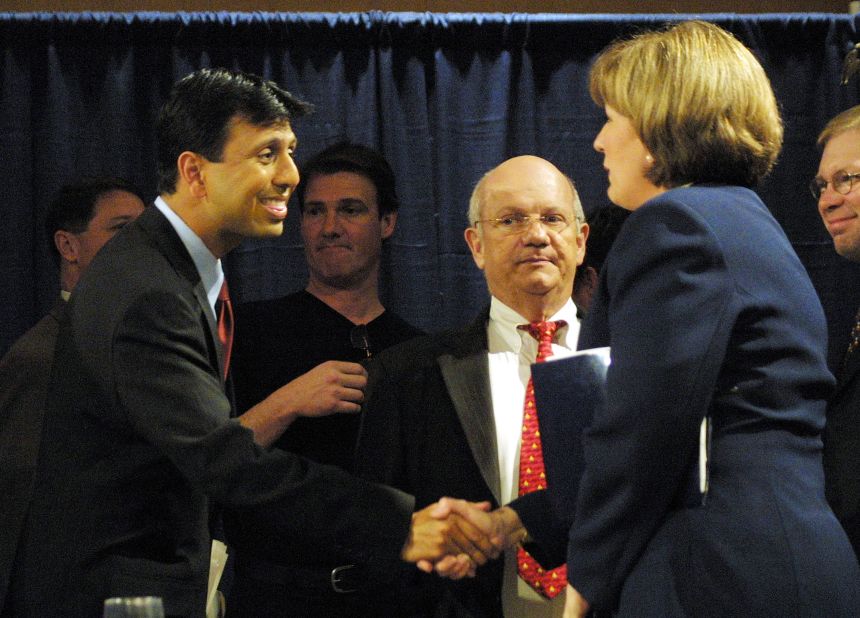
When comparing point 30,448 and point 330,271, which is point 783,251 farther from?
point 30,448

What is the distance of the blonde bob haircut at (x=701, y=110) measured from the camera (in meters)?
1.72

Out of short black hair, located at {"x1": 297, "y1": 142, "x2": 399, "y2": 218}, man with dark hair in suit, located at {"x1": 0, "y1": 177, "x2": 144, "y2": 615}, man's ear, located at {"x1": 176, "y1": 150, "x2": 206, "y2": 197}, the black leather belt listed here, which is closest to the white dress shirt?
the black leather belt

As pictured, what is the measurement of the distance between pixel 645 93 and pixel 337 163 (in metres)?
1.60

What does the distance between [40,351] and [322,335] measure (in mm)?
719

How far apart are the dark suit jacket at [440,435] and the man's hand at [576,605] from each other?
68 cm

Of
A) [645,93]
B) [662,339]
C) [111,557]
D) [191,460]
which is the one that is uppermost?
[645,93]

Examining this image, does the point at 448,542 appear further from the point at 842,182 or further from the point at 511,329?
the point at 842,182

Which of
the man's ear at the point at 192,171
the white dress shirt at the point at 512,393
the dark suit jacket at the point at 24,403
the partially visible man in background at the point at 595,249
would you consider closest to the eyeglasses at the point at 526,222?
the white dress shirt at the point at 512,393

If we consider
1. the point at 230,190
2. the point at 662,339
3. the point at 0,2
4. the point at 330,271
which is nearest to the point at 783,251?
the point at 662,339

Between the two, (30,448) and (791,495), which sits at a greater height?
(791,495)

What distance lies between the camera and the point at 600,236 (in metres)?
3.27

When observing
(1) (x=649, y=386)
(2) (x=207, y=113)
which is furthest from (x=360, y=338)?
(1) (x=649, y=386)

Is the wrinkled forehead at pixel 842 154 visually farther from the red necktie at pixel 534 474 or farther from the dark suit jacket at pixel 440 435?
the dark suit jacket at pixel 440 435

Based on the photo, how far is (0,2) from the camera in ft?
11.6
